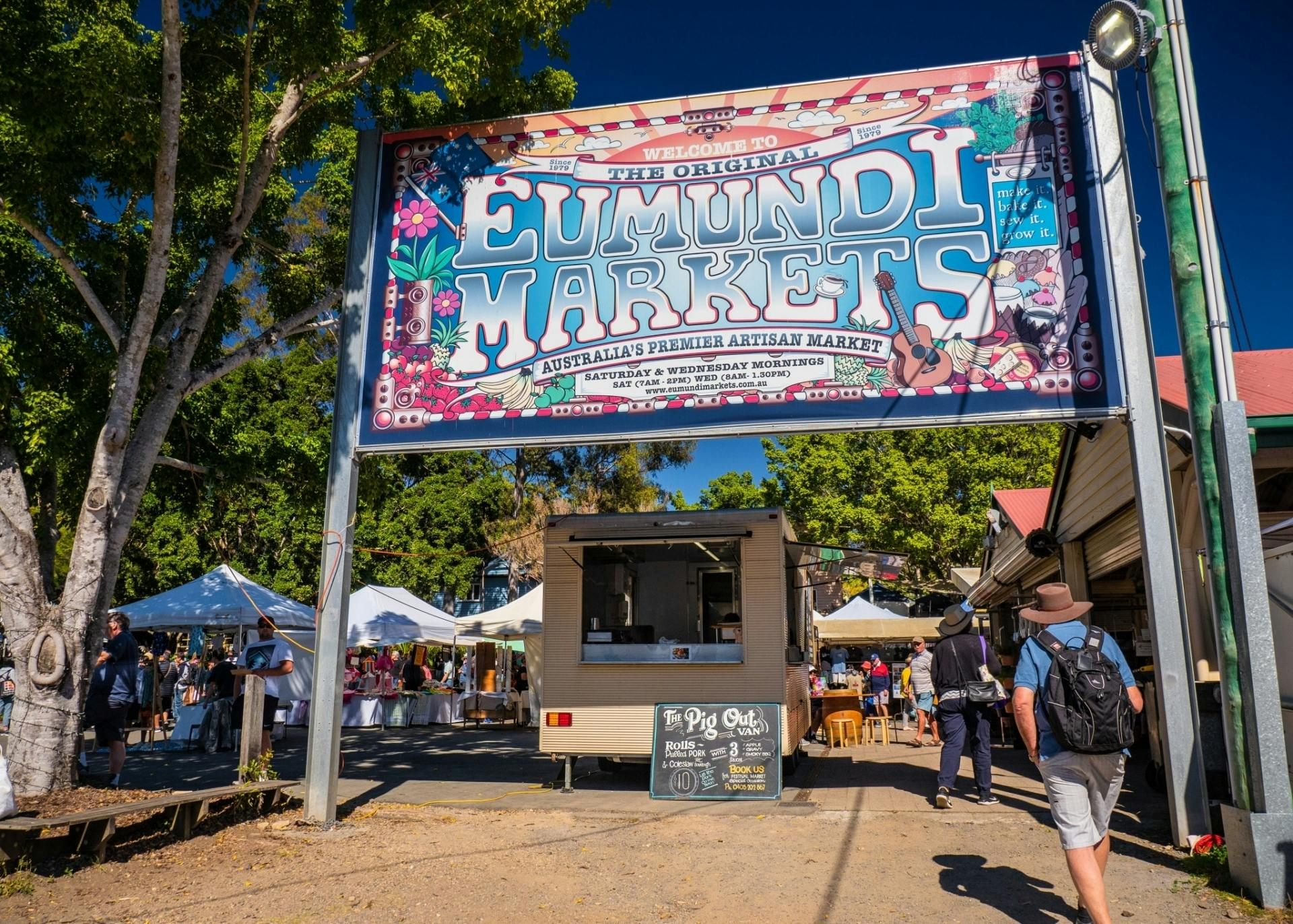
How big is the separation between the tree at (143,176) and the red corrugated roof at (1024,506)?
9523mm

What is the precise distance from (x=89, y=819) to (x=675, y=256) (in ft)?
19.7

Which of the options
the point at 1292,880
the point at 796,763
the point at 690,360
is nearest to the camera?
the point at 1292,880

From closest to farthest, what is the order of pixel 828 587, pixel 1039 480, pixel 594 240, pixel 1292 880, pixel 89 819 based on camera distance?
pixel 1292 880, pixel 89 819, pixel 594 240, pixel 828 587, pixel 1039 480

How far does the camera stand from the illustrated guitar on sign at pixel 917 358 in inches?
292

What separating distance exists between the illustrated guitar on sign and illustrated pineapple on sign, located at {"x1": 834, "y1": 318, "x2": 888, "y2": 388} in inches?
4.9

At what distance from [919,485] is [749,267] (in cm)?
2098

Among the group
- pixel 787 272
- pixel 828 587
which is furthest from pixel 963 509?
pixel 787 272

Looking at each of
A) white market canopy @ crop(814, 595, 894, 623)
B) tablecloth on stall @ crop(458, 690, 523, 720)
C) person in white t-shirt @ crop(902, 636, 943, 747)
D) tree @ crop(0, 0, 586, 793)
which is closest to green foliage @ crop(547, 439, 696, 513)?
white market canopy @ crop(814, 595, 894, 623)

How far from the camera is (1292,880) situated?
4906 millimetres

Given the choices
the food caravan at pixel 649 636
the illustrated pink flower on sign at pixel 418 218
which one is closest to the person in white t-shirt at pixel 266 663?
the food caravan at pixel 649 636

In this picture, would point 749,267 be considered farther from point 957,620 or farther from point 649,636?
point 649,636

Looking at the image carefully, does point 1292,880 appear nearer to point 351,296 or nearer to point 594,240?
point 594,240

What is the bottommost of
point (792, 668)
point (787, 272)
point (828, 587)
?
point (792, 668)

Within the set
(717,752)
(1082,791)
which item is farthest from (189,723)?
(1082,791)
